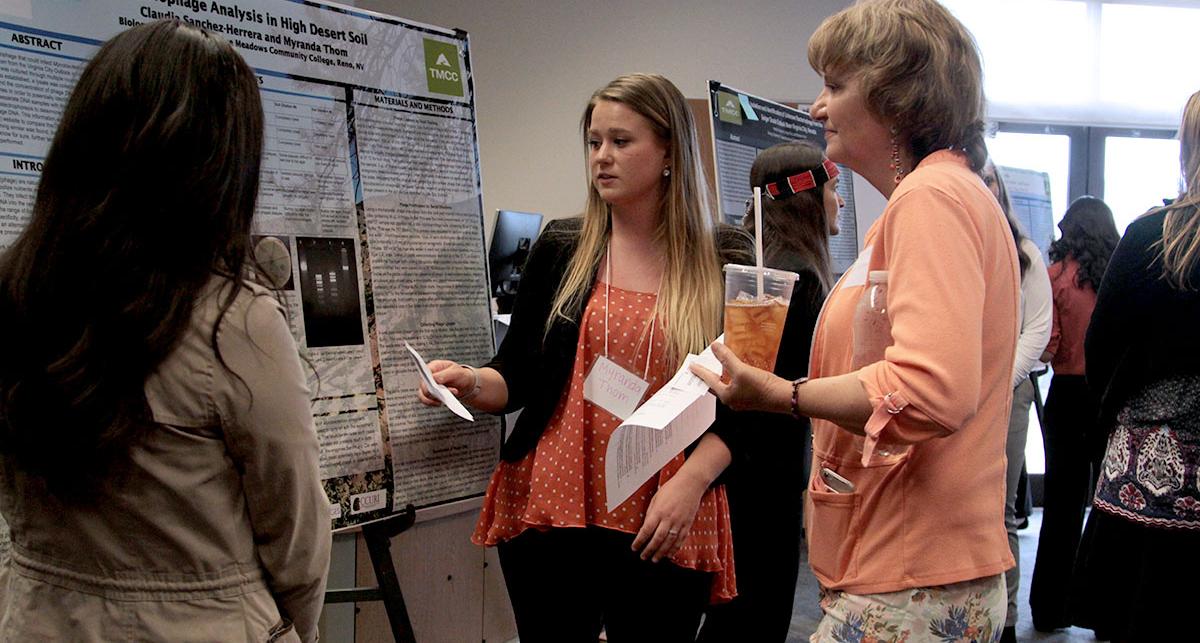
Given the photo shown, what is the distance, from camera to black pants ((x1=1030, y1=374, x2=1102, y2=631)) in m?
3.49

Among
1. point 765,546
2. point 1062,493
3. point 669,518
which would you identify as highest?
point 669,518

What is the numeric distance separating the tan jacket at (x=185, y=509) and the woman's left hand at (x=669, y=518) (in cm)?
75

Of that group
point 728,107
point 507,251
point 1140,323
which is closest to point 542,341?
point 1140,323

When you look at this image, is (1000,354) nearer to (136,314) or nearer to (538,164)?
(136,314)

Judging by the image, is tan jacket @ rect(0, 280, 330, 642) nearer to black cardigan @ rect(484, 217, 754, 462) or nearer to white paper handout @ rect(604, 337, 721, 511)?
white paper handout @ rect(604, 337, 721, 511)

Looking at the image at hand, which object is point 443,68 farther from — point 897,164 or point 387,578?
point 897,164

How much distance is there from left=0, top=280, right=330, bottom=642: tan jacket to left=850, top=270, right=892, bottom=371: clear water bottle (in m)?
0.65

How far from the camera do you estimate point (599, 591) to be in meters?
1.81

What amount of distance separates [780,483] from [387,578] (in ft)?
3.16

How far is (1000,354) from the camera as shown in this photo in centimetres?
113

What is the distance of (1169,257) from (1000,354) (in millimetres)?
1087

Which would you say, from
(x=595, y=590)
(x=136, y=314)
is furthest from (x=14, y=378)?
(x=595, y=590)

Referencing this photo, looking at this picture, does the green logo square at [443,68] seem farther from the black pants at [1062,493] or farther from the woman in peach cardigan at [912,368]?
the black pants at [1062,493]

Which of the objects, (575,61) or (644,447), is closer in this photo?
(644,447)
